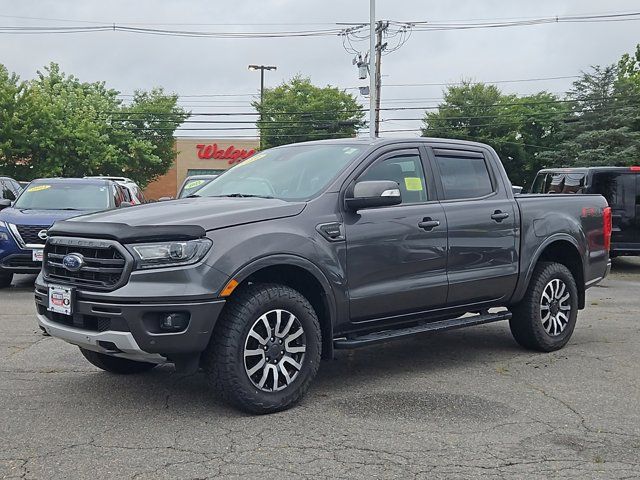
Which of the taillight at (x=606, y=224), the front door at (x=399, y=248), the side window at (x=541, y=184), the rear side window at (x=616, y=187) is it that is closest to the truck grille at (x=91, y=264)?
the front door at (x=399, y=248)

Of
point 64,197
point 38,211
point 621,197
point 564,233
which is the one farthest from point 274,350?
point 621,197

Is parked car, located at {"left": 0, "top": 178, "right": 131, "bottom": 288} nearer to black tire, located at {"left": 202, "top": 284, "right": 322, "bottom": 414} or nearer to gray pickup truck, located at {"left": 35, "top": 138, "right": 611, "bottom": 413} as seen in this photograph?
gray pickup truck, located at {"left": 35, "top": 138, "right": 611, "bottom": 413}

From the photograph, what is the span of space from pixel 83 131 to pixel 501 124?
82.5 feet

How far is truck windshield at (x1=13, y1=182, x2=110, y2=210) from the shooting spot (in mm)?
11602

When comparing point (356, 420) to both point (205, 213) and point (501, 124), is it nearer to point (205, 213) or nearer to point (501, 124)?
point (205, 213)

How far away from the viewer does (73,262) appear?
4.82 meters

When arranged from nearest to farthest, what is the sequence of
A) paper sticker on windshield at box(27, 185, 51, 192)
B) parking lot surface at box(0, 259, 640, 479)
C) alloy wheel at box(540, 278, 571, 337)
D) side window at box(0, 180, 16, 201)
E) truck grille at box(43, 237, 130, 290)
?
1. parking lot surface at box(0, 259, 640, 479)
2. truck grille at box(43, 237, 130, 290)
3. alloy wheel at box(540, 278, 571, 337)
4. paper sticker on windshield at box(27, 185, 51, 192)
5. side window at box(0, 180, 16, 201)

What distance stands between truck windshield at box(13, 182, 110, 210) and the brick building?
49.0 m

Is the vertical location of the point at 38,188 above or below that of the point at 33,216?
above

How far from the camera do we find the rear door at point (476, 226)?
6086 millimetres

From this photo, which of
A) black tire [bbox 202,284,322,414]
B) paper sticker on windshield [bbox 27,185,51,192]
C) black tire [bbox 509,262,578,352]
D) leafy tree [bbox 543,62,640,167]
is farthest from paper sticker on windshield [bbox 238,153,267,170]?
leafy tree [bbox 543,62,640,167]

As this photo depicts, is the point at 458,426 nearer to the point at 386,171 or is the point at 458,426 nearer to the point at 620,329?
the point at 386,171

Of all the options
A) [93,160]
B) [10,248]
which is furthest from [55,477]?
[93,160]

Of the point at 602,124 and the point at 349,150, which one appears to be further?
the point at 602,124
